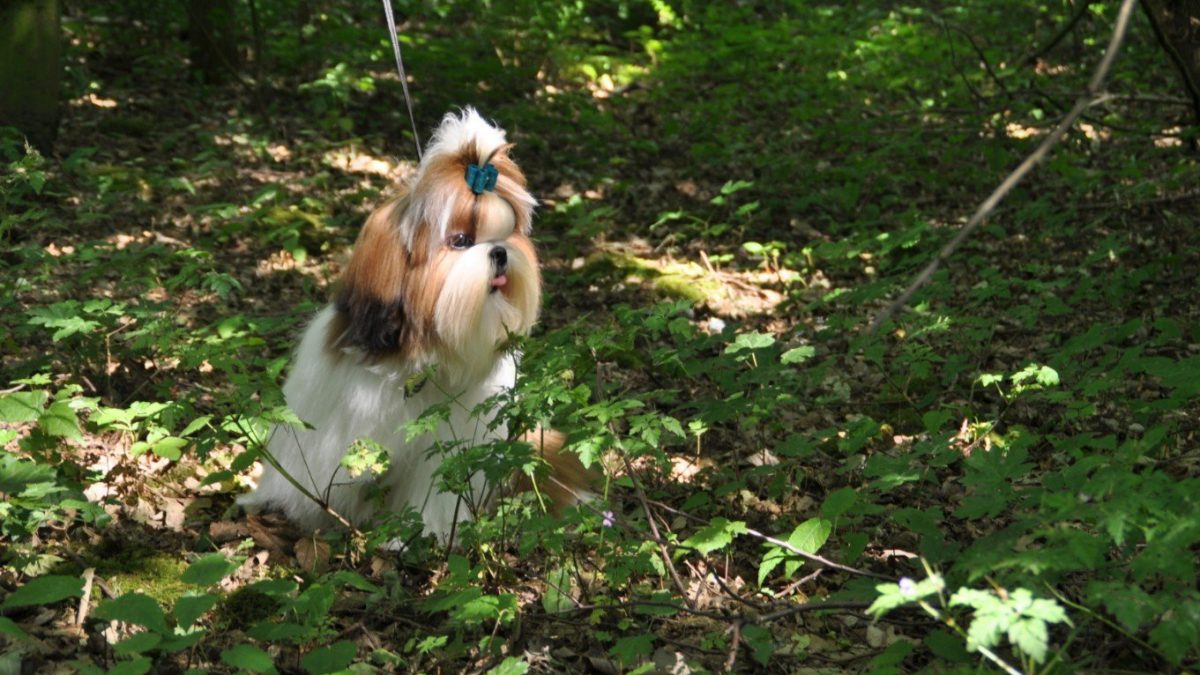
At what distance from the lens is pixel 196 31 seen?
9.38m

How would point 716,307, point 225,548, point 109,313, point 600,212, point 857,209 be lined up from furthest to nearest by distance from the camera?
point 857,209, point 600,212, point 716,307, point 109,313, point 225,548

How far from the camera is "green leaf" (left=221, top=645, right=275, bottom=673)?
250cm

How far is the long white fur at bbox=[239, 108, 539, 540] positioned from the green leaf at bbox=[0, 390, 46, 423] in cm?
81

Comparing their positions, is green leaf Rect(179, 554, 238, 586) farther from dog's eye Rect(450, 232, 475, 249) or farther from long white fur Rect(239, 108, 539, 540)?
dog's eye Rect(450, 232, 475, 249)

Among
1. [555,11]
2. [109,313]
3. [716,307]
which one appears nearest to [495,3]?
[555,11]

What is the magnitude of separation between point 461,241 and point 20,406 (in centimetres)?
141

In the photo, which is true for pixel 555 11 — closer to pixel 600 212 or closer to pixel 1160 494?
pixel 600 212

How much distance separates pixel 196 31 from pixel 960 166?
618 cm

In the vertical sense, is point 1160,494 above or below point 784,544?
above

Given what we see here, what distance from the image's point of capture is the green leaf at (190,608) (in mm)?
2580

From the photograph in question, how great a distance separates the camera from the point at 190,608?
8.55 ft

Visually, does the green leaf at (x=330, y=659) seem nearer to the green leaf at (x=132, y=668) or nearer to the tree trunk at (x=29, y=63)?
the green leaf at (x=132, y=668)

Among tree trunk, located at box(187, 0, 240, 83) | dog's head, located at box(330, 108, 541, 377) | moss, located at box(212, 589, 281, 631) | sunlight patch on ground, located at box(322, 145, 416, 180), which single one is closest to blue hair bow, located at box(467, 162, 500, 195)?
dog's head, located at box(330, 108, 541, 377)

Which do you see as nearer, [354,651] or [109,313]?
[354,651]
